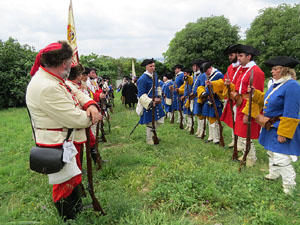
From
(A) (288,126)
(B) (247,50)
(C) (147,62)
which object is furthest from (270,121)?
(C) (147,62)

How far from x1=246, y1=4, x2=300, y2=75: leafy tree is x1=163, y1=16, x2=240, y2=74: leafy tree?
10.6 ft

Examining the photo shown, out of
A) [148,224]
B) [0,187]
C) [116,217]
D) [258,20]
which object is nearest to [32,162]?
[116,217]

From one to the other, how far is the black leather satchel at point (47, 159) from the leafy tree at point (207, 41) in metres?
26.2

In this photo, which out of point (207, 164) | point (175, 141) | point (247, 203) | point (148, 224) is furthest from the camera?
point (175, 141)

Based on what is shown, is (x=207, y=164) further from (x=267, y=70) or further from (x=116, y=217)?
(x=267, y=70)

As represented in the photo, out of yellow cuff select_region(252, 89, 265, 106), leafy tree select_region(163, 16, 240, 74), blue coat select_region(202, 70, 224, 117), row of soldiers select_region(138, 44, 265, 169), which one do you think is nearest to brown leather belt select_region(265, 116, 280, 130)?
row of soldiers select_region(138, 44, 265, 169)

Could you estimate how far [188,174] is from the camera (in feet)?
12.8

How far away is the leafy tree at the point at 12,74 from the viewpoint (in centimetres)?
1539

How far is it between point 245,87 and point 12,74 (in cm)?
1663

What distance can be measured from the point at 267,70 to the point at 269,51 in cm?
252

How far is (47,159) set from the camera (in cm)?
212

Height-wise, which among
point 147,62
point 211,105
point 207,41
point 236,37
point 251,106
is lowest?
point 211,105

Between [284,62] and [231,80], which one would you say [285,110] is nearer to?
[284,62]

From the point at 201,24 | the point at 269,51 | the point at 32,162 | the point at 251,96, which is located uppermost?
the point at 201,24
